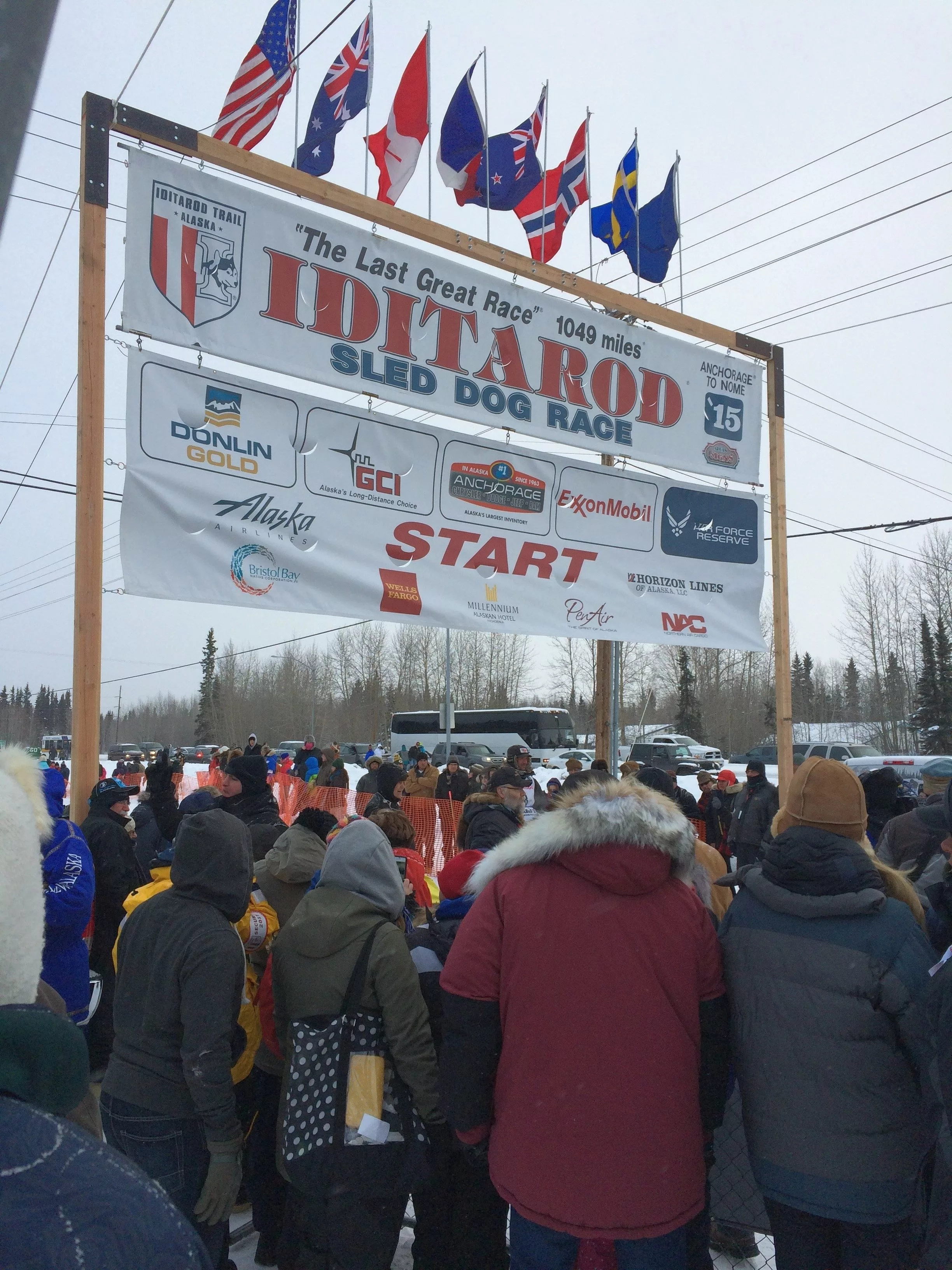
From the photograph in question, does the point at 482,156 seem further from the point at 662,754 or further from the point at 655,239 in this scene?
the point at 662,754

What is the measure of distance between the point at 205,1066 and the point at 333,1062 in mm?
379

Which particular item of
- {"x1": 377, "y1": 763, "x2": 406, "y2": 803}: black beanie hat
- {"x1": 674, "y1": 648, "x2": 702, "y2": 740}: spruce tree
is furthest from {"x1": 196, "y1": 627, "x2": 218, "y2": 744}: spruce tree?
{"x1": 377, "y1": 763, "x2": 406, "y2": 803}: black beanie hat

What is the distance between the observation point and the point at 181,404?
5562mm

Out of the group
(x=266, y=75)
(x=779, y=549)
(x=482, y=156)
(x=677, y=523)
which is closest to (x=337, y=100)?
(x=266, y=75)

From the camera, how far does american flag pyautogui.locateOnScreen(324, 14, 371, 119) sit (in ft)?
21.5

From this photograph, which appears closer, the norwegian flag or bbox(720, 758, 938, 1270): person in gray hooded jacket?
bbox(720, 758, 938, 1270): person in gray hooded jacket

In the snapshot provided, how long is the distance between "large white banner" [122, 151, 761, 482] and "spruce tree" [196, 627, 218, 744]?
77.9m

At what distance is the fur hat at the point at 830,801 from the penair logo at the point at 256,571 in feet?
13.8

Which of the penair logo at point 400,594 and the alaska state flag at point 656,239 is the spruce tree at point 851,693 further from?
the penair logo at point 400,594

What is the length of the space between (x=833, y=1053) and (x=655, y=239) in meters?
8.45

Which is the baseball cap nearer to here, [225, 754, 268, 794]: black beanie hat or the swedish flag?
[225, 754, 268, 794]: black beanie hat

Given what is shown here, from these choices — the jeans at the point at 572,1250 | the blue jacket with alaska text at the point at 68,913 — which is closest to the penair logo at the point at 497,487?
the blue jacket with alaska text at the point at 68,913

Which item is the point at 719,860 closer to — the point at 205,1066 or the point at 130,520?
the point at 205,1066

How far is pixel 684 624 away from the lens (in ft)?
27.2
